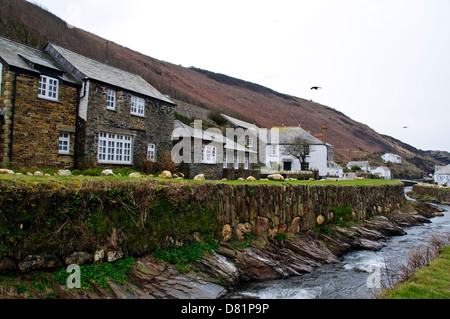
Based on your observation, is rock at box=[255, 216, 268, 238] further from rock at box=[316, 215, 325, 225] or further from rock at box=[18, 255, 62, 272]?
rock at box=[18, 255, 62, 272]

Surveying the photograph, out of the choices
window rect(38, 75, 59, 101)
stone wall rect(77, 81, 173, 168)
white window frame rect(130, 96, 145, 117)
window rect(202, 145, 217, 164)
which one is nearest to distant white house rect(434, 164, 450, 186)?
window rect(202, 145, 217, 164)

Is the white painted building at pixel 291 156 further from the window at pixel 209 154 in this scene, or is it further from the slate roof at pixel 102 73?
the slate roof at pixel 102 73

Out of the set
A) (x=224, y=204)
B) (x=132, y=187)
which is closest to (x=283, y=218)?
(x=224, y=204)

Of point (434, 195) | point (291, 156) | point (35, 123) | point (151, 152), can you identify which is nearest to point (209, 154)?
point (151, 152)

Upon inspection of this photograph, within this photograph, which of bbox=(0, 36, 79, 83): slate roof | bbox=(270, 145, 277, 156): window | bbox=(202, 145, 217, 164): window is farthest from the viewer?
bbox=(270, 145, 277, 156): window

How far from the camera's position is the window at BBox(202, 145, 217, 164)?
2258 centimetres

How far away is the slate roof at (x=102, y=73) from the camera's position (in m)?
17.1

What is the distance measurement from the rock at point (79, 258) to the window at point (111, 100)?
12492mm

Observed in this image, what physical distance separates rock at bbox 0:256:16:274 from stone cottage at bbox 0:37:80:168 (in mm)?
9637

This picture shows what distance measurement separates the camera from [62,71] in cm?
1586

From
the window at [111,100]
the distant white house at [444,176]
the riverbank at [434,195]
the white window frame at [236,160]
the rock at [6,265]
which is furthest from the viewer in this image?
the distant white house at [444,176]

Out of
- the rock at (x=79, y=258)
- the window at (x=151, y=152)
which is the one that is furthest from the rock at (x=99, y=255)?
the window at (x=151, y=152)

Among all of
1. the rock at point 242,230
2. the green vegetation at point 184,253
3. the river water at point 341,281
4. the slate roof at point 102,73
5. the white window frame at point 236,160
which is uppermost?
the slate roof at point 102,73
